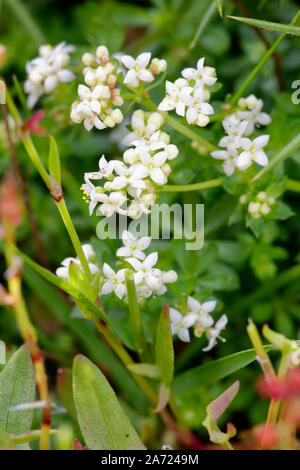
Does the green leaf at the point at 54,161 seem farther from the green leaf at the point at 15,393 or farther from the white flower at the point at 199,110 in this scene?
the green leaf at the point at 15,393

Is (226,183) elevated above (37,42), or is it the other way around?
(37,42)

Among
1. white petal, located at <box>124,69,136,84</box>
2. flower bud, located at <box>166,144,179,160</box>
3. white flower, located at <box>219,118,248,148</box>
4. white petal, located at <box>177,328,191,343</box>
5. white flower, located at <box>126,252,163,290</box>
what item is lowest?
white petal, located at <box>177,328,191,343</box>

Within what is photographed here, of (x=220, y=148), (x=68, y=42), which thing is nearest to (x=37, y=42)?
(x=68, y=42)

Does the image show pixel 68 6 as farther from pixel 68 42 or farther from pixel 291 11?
pixel 291 11

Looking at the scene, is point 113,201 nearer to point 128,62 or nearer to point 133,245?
point 133,245

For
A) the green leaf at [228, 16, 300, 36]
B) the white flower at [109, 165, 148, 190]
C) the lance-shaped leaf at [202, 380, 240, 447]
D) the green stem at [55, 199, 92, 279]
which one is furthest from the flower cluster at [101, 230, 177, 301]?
the green leaf at [228, 16, 300, 36]

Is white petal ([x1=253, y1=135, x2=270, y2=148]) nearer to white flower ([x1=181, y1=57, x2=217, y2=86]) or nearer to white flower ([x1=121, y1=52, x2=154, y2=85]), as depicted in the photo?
white flower ([x1=181, y1=57, x2=217, y2=86])
